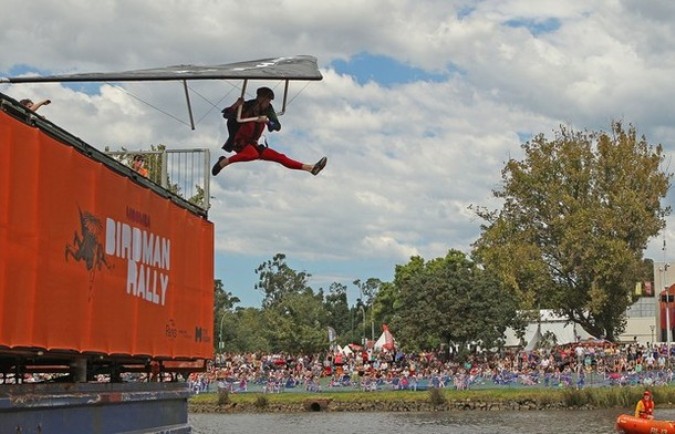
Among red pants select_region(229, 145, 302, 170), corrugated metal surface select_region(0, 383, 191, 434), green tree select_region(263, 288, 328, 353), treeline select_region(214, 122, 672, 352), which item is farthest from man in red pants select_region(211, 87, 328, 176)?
green tree select_region(263, 288, 328, 353)

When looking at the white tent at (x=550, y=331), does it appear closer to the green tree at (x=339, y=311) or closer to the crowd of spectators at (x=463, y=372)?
the crowd of spectators at (x=463, y=372)

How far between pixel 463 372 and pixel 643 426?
79.4 feet

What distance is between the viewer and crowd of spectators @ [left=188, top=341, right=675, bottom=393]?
177ft

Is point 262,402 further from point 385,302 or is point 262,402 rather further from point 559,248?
point 385,302

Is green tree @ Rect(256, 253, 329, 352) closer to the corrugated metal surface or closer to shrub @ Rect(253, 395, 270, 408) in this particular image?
shrub @ Rect(253, 395, 270, 408)

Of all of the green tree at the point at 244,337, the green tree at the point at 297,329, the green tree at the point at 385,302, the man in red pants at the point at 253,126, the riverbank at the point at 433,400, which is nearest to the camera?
the man in red pants at the point at 253,126

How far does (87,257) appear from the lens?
459 inches

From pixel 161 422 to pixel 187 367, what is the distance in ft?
5.98

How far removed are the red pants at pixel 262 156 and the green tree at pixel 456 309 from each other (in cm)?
6014

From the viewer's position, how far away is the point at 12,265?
9.70 meters

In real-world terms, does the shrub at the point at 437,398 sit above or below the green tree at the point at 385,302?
below

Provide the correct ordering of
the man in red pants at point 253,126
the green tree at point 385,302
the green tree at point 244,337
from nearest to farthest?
the man in red pants at point 253,126, the green tree at point 244,337, the green tree at point 385,302

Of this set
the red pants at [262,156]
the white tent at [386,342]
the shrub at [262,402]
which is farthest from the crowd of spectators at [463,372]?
the red pants at [262,156]

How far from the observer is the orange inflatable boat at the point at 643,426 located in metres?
32.3
